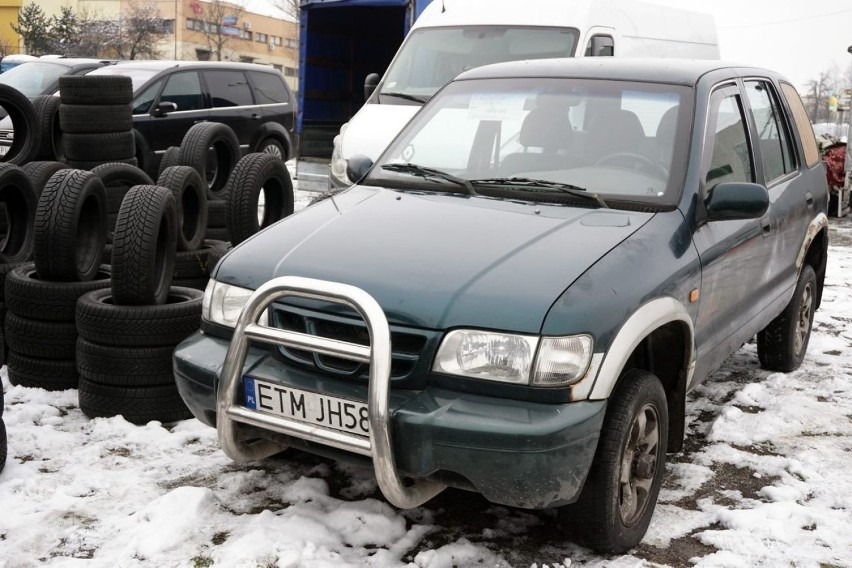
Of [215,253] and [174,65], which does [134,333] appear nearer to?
[215,253]

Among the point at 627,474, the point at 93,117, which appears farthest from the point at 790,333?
the point at 93,117

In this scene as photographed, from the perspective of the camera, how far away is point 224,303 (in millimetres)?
3779

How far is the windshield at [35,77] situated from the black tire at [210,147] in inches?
245

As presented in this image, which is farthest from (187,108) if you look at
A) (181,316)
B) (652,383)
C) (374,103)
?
(652,383)

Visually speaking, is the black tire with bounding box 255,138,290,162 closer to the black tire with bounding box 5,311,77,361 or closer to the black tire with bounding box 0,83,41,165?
the black tire with bounding box 0,83,41,165

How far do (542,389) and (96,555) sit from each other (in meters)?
1.75

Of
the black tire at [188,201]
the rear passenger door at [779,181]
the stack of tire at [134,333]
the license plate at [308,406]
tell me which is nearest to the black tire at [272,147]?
the black tire at [188,201]

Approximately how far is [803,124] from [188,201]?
158 inches

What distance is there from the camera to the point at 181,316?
486 cm

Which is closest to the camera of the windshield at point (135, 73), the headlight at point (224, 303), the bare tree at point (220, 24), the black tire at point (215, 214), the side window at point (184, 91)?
the headlight at point (224, 303)

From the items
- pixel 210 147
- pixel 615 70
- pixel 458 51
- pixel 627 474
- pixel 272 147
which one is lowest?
pixel 627 474

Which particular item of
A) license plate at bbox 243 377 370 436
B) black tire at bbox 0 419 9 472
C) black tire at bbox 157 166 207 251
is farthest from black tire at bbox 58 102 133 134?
Result: license plate at bbox 243 377 370 436

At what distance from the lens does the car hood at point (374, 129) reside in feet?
29.4

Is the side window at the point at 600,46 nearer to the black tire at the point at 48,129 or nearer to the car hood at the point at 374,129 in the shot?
the car hood at the point at 374,129
